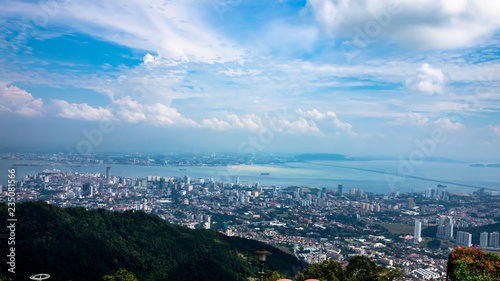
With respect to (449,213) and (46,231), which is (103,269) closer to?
(46,231)

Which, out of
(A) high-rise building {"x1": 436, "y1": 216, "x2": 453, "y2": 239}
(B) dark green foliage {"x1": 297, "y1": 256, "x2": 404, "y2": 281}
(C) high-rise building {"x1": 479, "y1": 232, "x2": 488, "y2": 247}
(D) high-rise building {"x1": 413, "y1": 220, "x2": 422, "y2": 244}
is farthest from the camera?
(A) high-rise building {"x1": 436, "y1": 216, "x2": 453, "y2": 239}

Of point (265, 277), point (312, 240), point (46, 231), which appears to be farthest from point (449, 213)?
Answer: point (46, 231)

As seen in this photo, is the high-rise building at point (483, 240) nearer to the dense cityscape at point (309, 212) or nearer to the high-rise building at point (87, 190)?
the dense cityscape at point (309, 212)

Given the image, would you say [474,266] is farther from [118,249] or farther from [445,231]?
[445,231]

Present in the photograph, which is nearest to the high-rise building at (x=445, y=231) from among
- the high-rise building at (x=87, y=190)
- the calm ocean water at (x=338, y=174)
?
the calm ocean water at (x=338, y=174)

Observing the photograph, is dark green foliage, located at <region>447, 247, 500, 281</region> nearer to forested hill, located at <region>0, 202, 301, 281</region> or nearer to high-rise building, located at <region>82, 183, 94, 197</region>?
forested hill, located at <region>0, 202, 301, 281</region>

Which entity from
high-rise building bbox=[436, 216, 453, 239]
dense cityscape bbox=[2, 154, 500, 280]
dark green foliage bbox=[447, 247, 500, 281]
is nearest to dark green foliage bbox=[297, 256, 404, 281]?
dark green foliage bbox=[447, 247, 500, 281]
